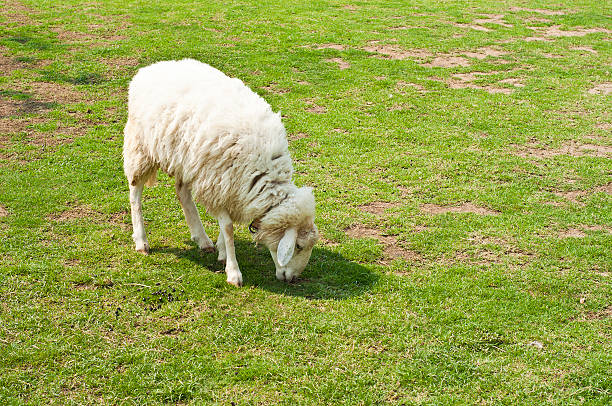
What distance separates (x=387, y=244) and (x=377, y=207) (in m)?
0.83

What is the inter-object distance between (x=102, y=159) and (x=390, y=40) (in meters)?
8.00

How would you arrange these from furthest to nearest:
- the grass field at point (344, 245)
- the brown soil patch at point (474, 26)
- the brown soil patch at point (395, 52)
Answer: the brown soil patch at point (474, 26)
the brown soil patch at point (395, 52)
the grass field at point (344, 245)

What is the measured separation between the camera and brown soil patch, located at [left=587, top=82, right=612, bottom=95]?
11.1 meters

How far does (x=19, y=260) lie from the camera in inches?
232

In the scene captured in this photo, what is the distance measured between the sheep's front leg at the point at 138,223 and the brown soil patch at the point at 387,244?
84.8 inches

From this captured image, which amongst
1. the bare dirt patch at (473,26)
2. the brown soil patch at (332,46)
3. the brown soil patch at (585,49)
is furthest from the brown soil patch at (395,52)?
the brown soil patch at (585,49)

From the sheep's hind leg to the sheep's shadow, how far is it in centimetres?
9

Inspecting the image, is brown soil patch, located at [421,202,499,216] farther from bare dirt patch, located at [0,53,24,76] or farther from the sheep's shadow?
bare dirt patch, located at [0,53,24,76]

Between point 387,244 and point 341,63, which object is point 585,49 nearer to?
point 341,63

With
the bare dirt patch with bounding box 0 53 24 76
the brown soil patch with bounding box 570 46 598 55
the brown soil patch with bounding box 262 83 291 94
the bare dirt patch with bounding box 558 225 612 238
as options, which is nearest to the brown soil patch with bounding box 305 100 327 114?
the brown soil patch with bounding box 262 83 291 94

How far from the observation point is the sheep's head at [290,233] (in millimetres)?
5602

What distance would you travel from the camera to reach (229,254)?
5750 mm

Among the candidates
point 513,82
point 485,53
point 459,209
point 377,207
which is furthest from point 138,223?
point 485,53

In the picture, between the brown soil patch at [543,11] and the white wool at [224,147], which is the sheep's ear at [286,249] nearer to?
the white wool at [224,147]
